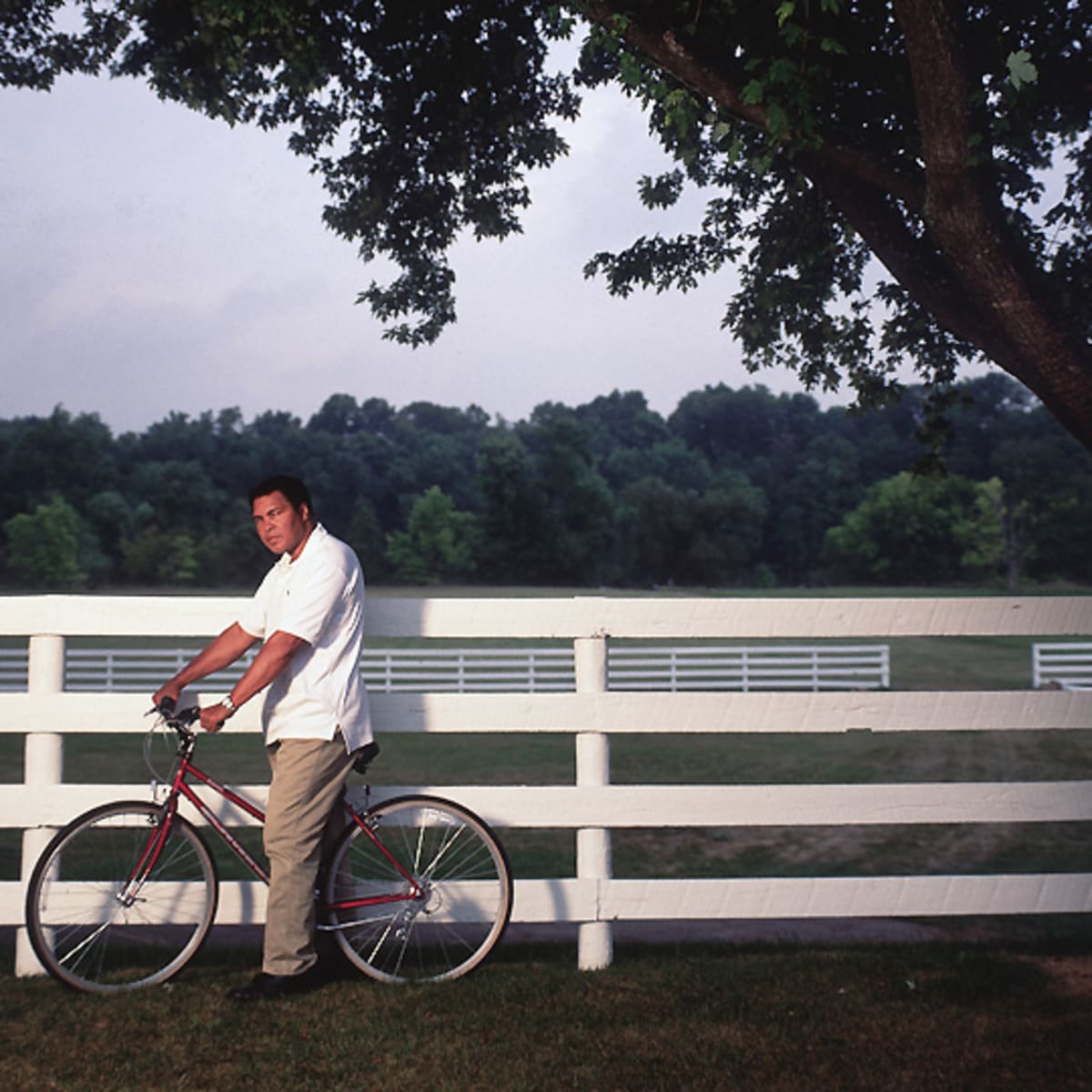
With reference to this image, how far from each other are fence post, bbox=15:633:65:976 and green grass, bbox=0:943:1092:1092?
148mm

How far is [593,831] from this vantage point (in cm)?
486

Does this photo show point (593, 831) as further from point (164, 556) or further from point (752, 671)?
point (164, 556)

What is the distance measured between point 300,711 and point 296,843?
48 cm

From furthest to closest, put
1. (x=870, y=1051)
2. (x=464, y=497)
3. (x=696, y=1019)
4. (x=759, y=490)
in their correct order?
1. (x=464, y=497)
2. (x=759, y=490)
3. (x=696, y=1019)
4. (x=870, y=1051)

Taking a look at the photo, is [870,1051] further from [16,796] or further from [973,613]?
[16,796]

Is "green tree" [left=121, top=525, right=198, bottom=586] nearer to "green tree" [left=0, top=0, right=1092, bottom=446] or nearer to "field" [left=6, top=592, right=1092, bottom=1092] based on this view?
"green tree" [left=0, top=0, right=1092, bottom=446]

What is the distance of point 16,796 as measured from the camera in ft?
15.7

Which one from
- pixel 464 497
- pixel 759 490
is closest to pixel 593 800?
pixel 759 490

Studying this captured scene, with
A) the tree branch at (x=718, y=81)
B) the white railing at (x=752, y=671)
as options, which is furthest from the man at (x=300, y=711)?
the white railing at (x=752, y=671)

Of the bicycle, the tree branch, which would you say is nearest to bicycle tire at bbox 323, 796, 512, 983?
the bicycle

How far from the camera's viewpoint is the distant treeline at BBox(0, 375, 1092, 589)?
85062 mm

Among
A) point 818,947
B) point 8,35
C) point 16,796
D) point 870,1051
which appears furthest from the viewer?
point 8,35

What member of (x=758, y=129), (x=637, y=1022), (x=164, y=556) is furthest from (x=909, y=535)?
(x=637, y=1022)

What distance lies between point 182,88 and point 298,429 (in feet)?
299
